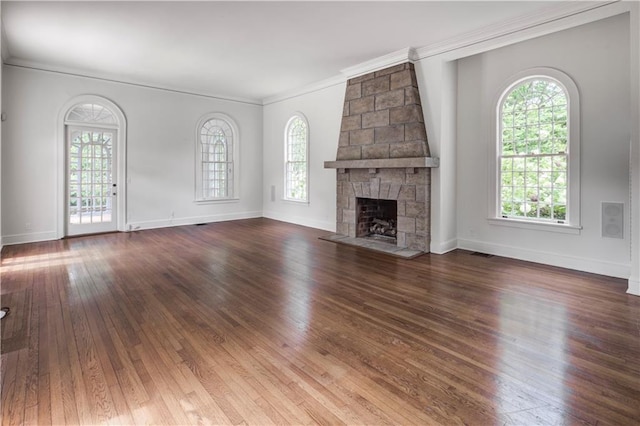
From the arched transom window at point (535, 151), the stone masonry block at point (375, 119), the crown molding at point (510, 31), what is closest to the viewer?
the crown molding at point (510, 31)

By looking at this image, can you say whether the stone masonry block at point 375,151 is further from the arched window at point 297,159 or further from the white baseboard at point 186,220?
the white baseboard at point 186,220

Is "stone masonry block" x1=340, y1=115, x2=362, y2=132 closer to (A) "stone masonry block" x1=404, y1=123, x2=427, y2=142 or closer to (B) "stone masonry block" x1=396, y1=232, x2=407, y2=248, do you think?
(A) "stone masonry block" x1=404, y1=123, x2=427, y2=142

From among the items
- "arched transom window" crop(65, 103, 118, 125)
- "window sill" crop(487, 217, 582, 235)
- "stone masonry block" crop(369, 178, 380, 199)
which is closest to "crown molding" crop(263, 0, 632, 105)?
"stone masonry block" crop(369, 178, 380, 199)

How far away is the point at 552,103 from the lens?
14.8 ft

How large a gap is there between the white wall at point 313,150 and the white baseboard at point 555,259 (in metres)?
2.93

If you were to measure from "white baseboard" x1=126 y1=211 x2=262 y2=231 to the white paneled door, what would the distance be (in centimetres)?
42

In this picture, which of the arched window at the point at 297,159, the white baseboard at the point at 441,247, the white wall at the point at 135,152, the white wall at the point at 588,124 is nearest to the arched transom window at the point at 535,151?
the white wall at the point at 588,124

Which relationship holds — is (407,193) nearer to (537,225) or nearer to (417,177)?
(417,177)

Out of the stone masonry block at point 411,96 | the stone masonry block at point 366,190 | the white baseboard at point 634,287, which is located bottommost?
the white baseboard at point 634,287

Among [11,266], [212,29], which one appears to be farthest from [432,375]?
[11,266]

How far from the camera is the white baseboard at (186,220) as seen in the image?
23.8 feet

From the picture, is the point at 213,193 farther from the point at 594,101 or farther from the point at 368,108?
the point at 594,101

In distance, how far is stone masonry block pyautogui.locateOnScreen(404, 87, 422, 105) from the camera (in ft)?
17.6

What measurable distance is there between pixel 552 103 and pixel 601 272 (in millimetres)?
2213
